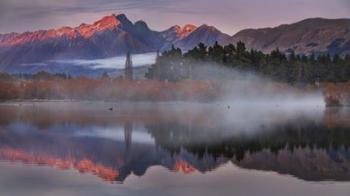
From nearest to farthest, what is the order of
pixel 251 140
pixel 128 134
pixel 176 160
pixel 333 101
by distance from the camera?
pixel 176 160, pixel 251 140, pixel 128 134, pixel 333 101

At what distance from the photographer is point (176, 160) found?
50.9m

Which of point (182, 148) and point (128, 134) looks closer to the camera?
point (182, 148)

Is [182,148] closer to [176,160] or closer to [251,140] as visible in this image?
[176,160]

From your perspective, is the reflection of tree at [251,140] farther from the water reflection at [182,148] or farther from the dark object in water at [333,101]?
the dark object in water at [333,101]

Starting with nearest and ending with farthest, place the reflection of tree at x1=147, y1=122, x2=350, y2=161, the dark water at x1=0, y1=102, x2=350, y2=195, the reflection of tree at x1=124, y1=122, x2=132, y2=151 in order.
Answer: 1. the dark water at x1=0, y1=102, x2=350, y2=195
2. the reflection of tree at x1=147, y1=122, x2=350, y2=161
3. the reflection of tree at x1=124, y1=122, x2=132, y2=151

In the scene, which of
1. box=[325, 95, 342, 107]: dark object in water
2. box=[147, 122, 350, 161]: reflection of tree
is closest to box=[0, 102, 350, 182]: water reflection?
box=[147, 122, 350, 161]: reflection of tree

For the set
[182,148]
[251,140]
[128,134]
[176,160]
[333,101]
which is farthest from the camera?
[333,101]

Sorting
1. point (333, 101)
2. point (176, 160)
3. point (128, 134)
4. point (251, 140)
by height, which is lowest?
point (333, 101)

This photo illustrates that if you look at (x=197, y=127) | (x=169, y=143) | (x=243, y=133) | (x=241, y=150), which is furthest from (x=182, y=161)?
(x=197, y=127)

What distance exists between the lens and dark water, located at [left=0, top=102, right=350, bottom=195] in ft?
123

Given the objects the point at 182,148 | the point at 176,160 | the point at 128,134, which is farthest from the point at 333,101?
the point at 176,160

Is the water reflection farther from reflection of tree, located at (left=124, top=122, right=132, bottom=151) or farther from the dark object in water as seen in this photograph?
the dark object in water

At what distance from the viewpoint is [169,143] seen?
63.6 metres

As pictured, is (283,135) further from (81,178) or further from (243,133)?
(81,178)
